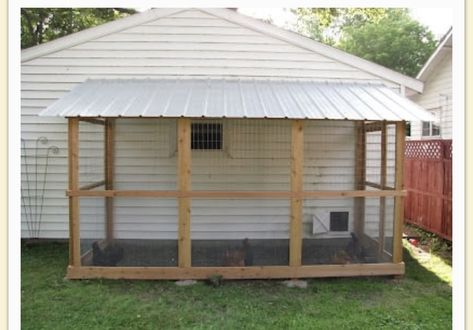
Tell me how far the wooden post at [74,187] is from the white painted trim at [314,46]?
3021 mm

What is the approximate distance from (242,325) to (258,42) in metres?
4.58

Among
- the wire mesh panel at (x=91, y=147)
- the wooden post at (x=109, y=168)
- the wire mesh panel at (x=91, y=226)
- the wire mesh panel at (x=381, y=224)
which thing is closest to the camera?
the wire mesh panel at (x=91, y=226)

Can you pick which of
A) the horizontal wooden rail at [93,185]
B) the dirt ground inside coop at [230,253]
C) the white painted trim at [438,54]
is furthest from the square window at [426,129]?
the horizontal wooden rail at [93,185]

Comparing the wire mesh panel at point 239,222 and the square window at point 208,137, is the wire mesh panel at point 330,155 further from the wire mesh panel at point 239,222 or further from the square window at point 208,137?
the square window at point 208,137

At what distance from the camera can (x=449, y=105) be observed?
33.1 ft

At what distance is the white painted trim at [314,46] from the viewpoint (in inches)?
268

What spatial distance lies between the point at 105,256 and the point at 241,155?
8.64 ft

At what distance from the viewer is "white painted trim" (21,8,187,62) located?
678cm

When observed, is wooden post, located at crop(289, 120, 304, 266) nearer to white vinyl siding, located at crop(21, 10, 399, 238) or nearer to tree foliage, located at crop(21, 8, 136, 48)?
white vinyl siding, located at crop(21, 10, 399, 238)

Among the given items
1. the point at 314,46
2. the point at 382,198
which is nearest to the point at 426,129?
the point at 314,46

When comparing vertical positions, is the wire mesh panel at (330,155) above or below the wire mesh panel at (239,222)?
above

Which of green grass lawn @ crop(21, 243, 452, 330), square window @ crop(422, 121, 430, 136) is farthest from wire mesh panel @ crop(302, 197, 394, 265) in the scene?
square window @ crop(422, 121, 430, 136)

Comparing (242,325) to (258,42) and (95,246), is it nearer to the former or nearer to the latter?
(95,246)
